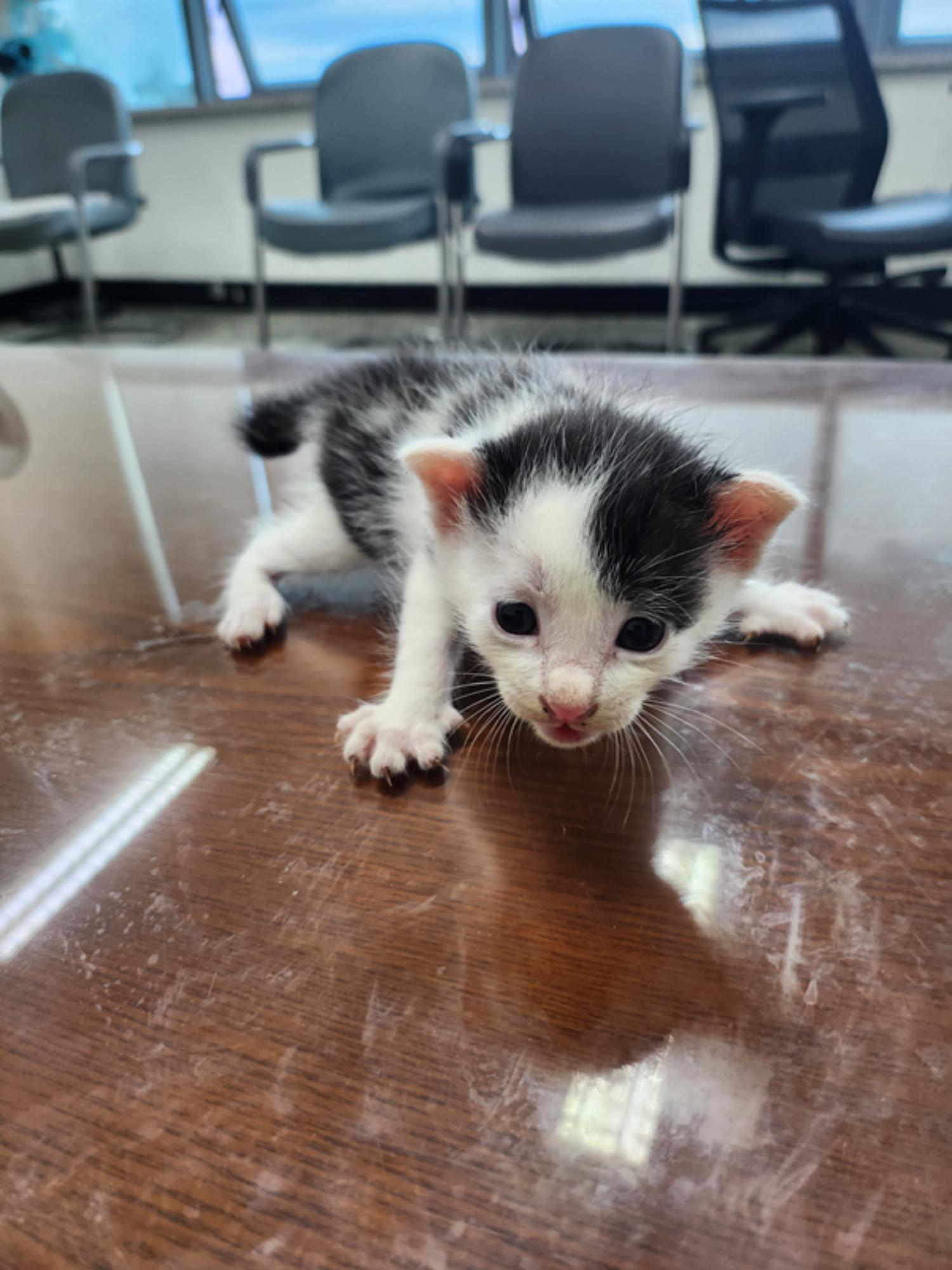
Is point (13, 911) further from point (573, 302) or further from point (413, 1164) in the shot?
point (573, 302)

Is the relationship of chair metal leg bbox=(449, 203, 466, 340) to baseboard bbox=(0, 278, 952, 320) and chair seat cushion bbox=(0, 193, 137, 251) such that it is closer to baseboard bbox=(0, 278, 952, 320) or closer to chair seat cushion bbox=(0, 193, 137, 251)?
baseboard bbox=(0, 278, 952, 320)

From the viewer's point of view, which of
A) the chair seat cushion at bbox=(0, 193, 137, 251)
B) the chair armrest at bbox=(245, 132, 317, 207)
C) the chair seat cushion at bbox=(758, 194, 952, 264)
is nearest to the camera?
the chair seat cushion at bbox=(758, 194, 952, 264)

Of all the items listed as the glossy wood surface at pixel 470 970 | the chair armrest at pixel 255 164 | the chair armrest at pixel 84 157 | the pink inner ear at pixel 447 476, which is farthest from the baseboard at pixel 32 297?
the pink inner ear at pixel 447 476

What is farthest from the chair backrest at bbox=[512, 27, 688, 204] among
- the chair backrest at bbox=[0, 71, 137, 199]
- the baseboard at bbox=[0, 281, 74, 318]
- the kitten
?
the baseboard at bbox=[0, 281, 74, 318]

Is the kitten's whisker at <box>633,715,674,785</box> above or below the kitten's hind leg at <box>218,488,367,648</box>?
below

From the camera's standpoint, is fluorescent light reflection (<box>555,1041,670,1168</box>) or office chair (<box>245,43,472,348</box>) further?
office chair (<box>245,43,472,348</box>)

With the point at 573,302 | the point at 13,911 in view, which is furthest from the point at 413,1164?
the point at 573,302

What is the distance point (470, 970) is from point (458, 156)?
9.91 feet

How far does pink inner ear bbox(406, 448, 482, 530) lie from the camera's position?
1.98 ft

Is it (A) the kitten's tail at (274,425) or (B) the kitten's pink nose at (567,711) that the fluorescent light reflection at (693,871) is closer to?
(B) the kitten's pink nose at (567,711)

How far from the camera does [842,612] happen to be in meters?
0.71

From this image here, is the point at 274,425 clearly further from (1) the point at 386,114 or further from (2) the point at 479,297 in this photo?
(2) the point at 479,297

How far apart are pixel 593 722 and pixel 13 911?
35 cm

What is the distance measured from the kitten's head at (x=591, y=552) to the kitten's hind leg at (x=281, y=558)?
0.22 m
